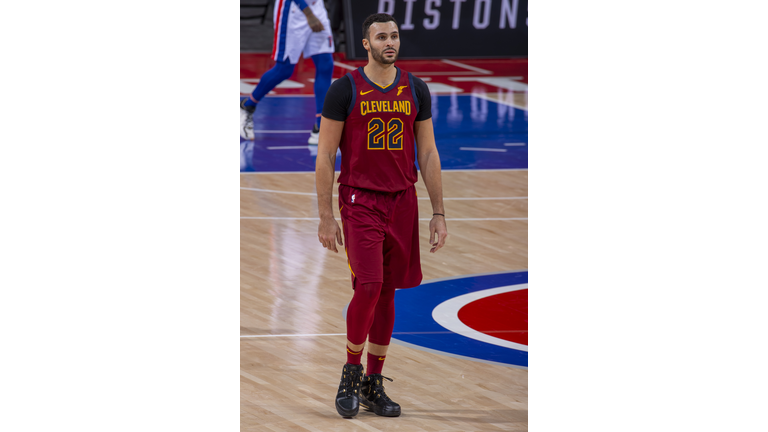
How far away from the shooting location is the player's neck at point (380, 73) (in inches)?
154

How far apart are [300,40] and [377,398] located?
20.9 feet

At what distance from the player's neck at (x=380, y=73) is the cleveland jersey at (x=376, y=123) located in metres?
0.02

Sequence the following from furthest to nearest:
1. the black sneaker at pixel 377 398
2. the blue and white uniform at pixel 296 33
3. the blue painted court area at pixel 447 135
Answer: the blue and white uniform at pixel 296 33
the blue painted court area at pixel 447 135
the black sneaker at pixel 377 398

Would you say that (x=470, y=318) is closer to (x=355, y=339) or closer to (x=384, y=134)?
(x=355, y=339)

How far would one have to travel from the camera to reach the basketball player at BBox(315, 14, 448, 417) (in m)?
3.92

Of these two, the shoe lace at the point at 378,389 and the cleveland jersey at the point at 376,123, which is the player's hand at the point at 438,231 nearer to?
the cleveland jersey at the point at 376,123

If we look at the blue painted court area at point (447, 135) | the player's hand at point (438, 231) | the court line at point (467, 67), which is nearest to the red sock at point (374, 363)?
the player's hand at point (438, 231)

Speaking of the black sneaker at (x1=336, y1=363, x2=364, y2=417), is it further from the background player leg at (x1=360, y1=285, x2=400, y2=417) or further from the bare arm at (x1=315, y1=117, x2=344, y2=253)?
the bare arm at (x1=315, y1=117, x2=344, y2=253)

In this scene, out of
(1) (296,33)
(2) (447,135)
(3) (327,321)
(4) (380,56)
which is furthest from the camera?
(2) (447,135)

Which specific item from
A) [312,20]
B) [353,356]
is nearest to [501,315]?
[353,356]

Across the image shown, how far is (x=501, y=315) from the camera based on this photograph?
561cm

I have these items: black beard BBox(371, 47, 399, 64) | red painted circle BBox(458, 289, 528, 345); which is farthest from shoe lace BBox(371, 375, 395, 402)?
black beard BBox(371, 47, 399, 64)

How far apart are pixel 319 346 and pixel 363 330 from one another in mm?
1030
